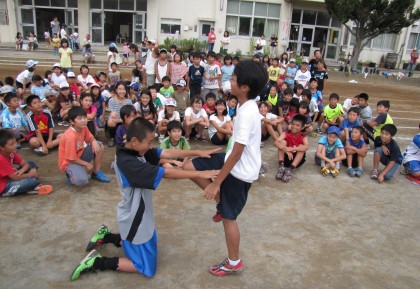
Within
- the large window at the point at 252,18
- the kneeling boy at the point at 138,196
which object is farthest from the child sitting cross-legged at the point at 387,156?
the large window at the point at 252,18

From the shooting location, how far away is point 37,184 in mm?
4488

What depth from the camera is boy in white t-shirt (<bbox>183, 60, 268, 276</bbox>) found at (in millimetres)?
2701

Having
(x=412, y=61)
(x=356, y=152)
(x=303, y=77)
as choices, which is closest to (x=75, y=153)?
(x=356, y=152)

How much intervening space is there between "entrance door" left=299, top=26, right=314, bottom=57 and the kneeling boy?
2385 centimetres

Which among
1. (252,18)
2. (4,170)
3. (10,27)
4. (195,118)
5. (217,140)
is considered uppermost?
(252,18)

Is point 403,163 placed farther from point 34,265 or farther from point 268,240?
point 34,265

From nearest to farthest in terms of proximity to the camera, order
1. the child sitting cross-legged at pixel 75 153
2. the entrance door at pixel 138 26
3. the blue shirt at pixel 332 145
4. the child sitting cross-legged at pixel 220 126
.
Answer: the child sitting cross-legged at pixel 75 153 → the blue shirt at pixel 332 145 → the child sitting cross-legged at pixel 220 126 → the entrance door at pixel 138 26

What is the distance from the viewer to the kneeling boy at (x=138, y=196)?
2.75 metres

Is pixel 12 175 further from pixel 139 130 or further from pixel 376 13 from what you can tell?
pixel 376 13

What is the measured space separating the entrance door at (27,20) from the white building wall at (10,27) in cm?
45

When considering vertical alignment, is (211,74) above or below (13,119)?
above

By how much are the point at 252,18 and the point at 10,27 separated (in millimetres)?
15513

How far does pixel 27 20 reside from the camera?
2216 centimetres

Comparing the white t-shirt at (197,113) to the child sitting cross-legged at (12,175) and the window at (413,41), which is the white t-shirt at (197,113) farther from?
the window at (413,41)
